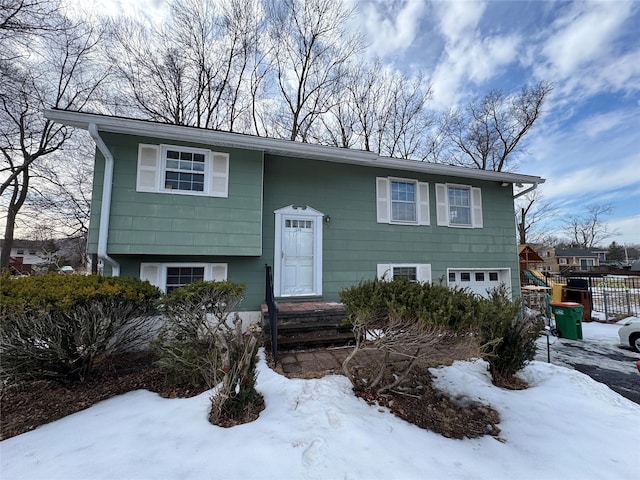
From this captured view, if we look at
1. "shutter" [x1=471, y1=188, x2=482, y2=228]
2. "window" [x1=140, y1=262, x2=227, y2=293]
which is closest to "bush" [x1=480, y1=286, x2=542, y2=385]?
"shutter" [x1=471, y1=188, x2=482, y2=228]

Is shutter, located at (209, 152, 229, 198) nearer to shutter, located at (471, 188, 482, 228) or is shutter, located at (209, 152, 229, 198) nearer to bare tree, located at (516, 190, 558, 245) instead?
shutter, located at (471, 188, 482, 228)

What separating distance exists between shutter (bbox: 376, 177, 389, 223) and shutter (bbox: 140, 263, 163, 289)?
18.2ft

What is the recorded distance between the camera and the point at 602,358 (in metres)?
5.72

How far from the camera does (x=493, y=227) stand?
8523 millimetres

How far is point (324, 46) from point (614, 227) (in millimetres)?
50773

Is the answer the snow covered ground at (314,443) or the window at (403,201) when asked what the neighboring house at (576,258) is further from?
the snow covered ground at (314,443)

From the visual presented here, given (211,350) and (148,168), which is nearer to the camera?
(211,350)

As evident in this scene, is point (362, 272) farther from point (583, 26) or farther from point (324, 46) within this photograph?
point (324, 46)

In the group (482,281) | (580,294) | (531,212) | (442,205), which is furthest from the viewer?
(531,212)

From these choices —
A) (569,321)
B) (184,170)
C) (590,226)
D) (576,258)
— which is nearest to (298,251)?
(184,170)

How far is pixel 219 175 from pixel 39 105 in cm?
1182

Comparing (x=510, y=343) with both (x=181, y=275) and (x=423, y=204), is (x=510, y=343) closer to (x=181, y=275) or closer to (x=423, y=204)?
(x=423, y=204)

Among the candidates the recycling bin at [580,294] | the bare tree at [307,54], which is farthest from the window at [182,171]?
the recycling bin at [580,294]

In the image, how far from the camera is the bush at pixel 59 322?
3.22 meters
